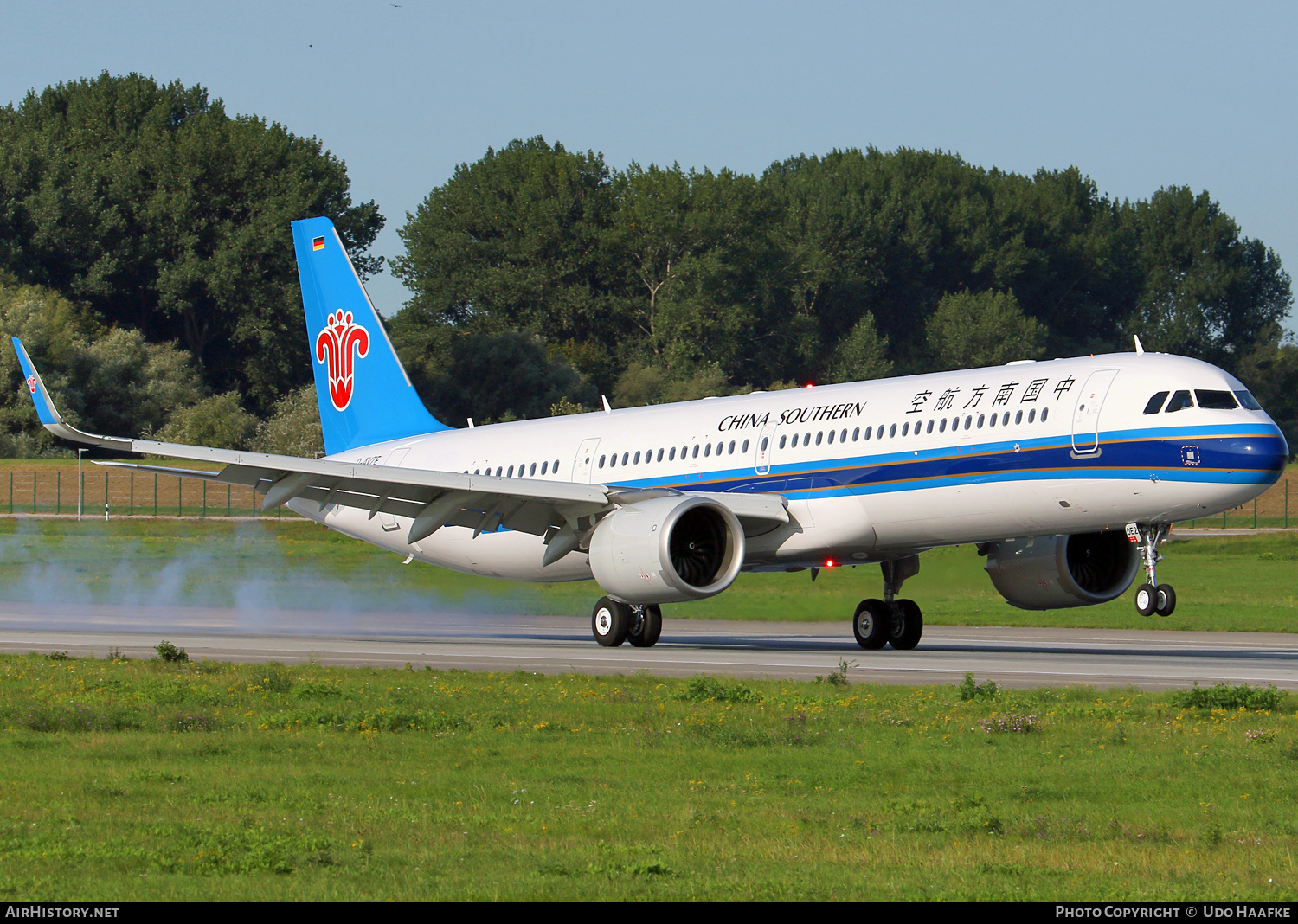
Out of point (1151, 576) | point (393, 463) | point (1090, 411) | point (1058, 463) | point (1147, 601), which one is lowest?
point (1147, 601)

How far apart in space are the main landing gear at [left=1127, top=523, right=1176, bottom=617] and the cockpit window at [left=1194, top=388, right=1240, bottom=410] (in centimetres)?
204

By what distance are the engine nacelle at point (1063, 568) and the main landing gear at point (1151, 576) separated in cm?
257

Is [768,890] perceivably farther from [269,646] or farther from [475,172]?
[475,172]

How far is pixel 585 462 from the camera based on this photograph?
107 ft

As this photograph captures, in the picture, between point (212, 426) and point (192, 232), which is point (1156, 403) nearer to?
point (212, 426)

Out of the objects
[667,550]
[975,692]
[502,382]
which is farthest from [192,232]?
[975,692]

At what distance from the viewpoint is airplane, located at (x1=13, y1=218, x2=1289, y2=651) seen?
83.3 ft

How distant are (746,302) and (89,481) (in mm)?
58081

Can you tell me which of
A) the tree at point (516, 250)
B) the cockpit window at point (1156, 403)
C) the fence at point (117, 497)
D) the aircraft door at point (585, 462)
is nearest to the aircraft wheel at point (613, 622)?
the aircraft door at point (585, 462)

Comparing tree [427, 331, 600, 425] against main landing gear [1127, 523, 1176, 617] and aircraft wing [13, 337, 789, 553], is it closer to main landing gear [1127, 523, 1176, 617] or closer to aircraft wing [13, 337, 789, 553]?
aircraft wing [13, 337, 789, 553]

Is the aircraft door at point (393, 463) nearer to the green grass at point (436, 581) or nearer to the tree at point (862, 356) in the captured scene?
the green grass at point (436, 581)

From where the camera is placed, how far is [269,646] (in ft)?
101

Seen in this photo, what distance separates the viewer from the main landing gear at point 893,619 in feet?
99.5

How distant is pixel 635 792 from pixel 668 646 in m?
18.3
